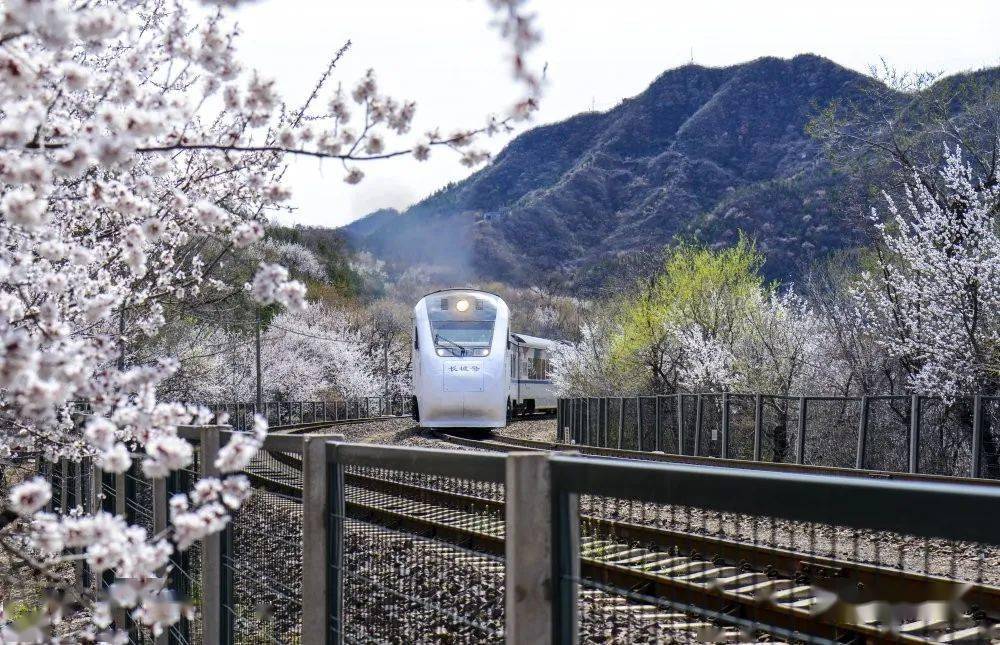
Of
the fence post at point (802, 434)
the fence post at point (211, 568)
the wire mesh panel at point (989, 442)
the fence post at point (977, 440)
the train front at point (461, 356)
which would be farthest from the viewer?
the train front at point (461, 356)

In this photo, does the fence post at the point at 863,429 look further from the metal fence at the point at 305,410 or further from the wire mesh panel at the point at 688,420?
the metal fence at the point at 305,410

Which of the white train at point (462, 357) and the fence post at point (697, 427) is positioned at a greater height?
the white train at point (462, 357)

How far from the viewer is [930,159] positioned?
908 inches

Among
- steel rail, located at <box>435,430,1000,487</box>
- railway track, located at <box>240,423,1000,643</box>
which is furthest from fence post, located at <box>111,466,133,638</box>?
railway track, located at <box>240,423,1000,643</box>

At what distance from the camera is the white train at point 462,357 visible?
25672 millimetres

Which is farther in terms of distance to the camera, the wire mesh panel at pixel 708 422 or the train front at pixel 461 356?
the train front at pixel 461 356

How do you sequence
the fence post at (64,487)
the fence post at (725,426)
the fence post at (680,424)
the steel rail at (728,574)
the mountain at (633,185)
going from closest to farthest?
the steel rail at (728,574) → the fence post at (64,487) → the fence post at (725,426) → the fence post at (680,424) → the mountain at (633,185)

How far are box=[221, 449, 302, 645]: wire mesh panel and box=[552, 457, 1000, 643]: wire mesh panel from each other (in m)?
2.00

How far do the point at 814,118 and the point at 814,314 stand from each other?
40.0 ft

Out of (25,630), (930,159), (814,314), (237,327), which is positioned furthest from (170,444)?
(237,327)

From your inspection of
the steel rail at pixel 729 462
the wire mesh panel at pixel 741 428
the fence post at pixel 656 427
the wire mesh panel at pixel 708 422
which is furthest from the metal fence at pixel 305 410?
the wire mesh panel at pixel 741 428

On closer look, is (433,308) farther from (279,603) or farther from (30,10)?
(30,10)

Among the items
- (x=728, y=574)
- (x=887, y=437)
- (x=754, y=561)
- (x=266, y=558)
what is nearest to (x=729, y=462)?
(x=887, y=437)

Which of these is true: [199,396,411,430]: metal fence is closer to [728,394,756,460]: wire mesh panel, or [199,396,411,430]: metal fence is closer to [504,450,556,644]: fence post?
[728,394,756,460]: wire mesh panel
